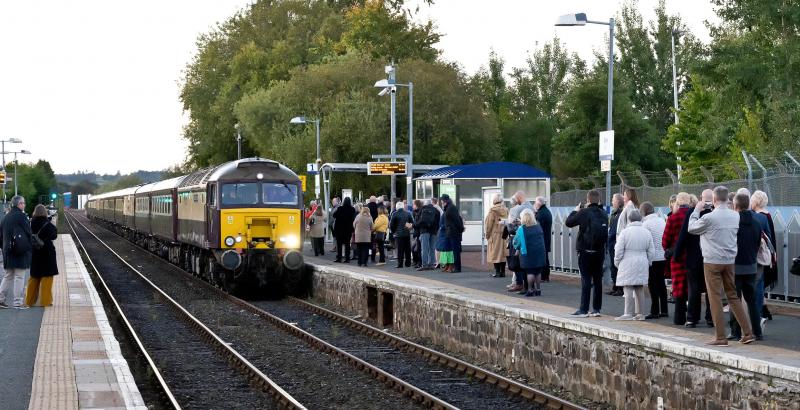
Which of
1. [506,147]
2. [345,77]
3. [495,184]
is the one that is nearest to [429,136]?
[345,77]

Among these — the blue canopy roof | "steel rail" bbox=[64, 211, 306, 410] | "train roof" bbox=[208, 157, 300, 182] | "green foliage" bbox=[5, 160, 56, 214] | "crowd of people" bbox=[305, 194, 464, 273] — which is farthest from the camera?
"green foliage" bbox=[5, 160, 56, 214]

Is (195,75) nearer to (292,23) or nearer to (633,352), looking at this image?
(292,23)

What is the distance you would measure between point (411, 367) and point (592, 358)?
3667 mm

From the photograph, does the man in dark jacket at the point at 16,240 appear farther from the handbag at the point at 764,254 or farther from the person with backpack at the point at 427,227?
the handbag at the point at 764,254

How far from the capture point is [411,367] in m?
16.3

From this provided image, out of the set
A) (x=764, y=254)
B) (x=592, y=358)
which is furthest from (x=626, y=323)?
(x=764, y=254)

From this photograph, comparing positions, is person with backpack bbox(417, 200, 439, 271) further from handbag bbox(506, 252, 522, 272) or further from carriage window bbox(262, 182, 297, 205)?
handbag bbox(506, 252, 522, 272)

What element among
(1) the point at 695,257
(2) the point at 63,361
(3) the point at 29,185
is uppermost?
(3) the point at 29,185

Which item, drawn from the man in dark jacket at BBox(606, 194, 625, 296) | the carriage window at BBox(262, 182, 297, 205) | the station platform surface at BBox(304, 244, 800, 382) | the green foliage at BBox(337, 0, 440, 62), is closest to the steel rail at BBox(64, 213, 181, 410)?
the carriage window at BBox(262, 182, 297, 205)

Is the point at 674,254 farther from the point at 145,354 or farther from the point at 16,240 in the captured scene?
the point at 16,240

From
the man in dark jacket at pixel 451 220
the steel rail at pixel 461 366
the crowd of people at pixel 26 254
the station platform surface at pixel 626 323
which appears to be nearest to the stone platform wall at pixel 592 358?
the station platform surface at pixel 626 323

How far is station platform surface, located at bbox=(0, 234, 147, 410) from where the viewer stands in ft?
38.3

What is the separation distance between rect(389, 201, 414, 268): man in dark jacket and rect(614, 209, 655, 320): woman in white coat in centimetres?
1221

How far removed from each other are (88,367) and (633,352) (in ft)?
20.3
